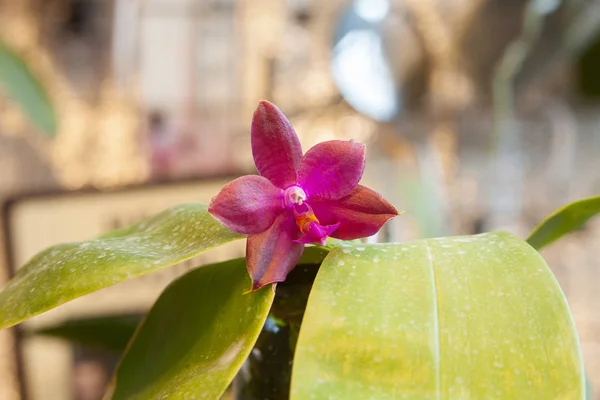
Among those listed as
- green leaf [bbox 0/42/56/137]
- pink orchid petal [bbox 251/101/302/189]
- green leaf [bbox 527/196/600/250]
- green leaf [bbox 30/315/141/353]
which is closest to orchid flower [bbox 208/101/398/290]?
pink orchid petal [bbox 251/101/302/189]

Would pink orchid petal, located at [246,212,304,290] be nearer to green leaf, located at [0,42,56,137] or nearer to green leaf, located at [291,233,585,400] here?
green leaf, located at [291,233,585,400]

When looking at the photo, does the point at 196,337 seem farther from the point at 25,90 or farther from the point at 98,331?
the point at 25,90

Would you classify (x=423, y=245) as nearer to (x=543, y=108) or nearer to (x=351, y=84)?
(x=351, y=84)

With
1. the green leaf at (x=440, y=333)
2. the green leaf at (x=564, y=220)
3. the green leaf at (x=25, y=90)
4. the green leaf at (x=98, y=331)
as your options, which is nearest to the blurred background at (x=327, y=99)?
the green leaf at (x=25, y=90)

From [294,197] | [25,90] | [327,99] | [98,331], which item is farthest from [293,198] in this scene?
[327,99]

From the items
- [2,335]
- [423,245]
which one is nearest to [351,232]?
[423,245]

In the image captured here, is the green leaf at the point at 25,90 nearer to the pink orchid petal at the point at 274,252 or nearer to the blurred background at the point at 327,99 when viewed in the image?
the blurred background at the point at 327,99
